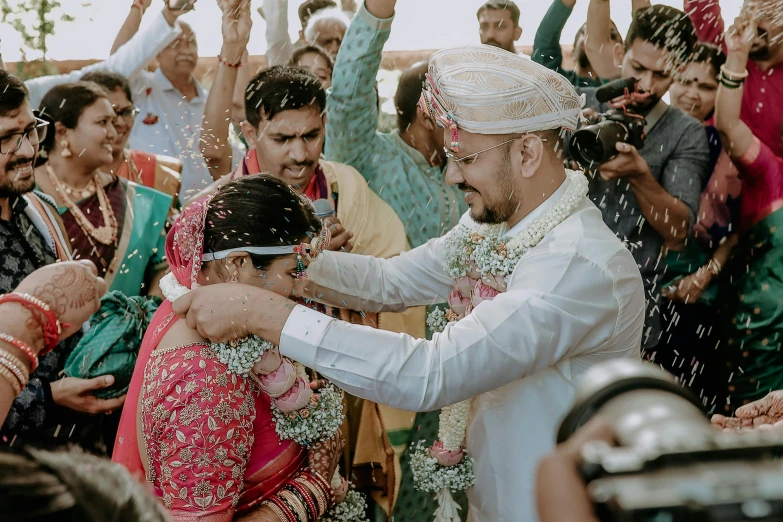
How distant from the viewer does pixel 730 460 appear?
79 cm

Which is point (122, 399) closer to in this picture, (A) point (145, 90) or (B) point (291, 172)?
(B) point (291, 172)

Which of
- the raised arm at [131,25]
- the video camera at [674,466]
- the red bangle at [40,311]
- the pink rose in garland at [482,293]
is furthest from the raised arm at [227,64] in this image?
the video camera at [674,466]

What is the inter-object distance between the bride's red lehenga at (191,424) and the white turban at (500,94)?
85 centimetres

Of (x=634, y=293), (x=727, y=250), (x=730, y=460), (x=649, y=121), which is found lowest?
(x=727, y=250)

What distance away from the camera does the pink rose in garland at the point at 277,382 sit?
2.38 meters

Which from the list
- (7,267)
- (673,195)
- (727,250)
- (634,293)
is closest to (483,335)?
(634,293)

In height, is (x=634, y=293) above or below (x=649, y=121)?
above

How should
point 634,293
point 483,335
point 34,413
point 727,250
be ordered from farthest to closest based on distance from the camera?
point 727,250
point 34,413
point 634,293
point 483,335

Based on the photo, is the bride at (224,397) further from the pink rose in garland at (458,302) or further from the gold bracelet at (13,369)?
the pink rose in garland at (458,302)

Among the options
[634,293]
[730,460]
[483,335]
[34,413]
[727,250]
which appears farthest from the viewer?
[727,250]

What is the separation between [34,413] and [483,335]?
1589 millimetres

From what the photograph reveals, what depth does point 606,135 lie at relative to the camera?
3.77 m

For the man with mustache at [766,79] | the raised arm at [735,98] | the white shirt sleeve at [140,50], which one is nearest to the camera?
→ the raised arm at [735,98]

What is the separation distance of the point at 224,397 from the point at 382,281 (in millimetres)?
1074
